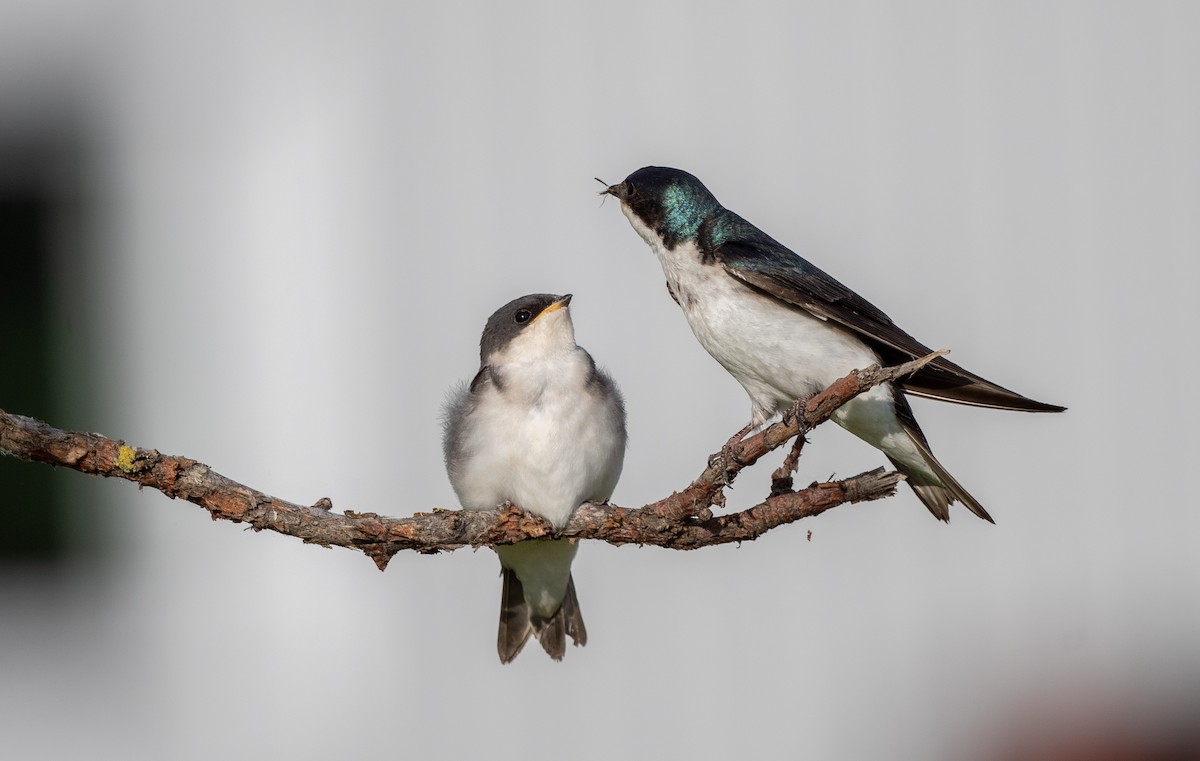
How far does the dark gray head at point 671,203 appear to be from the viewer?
138 inches

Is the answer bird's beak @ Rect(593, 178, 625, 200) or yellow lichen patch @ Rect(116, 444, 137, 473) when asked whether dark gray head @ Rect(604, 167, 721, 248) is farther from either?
yellow lichen patch @ Rect(116, 444, 137, 473)

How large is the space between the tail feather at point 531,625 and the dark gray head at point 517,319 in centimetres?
74

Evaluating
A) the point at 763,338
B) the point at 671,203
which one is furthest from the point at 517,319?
the point at 763,338

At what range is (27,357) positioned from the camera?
9422 mm

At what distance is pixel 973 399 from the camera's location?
317 cm

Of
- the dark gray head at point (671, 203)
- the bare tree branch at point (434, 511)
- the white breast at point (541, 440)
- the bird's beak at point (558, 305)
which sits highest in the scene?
the dark gray head at point (671, 203)

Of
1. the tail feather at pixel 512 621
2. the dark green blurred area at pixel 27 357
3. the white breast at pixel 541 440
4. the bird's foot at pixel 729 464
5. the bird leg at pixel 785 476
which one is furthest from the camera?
the dark green blurred area at pixel 27 357

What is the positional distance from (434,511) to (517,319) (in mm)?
926

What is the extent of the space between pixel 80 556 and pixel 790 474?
8.80 metres

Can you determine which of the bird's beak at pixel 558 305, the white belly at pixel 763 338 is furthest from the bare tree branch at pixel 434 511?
the bird's beak at pixel 558 305

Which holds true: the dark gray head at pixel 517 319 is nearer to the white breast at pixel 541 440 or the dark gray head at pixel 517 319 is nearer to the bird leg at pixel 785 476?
the white breast at pixel 541 440

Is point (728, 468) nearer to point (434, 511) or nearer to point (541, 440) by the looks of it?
point (434, 511)

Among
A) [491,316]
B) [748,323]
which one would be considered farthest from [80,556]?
[748,323]

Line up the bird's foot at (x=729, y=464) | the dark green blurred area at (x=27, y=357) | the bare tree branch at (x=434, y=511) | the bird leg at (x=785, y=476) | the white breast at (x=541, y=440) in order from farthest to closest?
the dark green blurred area at (x=27, y=357), the white breast at (x=541, y=440), the bird leg at (x=785, y=476), the bird's foot at (x=729, y=464), the bare tree branch at (x=434, y=511)
